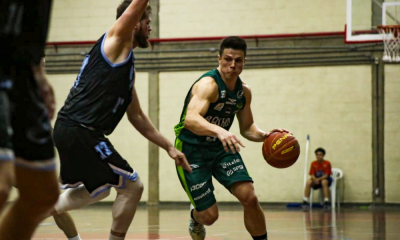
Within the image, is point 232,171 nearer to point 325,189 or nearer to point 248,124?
point 248,124

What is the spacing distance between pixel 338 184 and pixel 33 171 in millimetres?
12348

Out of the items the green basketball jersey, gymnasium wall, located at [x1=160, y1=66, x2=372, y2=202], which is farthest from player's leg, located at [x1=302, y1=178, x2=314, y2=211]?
the green basketball jersey

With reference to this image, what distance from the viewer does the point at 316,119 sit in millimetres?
14555

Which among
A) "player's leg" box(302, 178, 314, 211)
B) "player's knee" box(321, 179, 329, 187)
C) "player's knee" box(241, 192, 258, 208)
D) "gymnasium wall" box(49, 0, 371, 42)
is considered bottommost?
"player's leg" box(302, 178, 314, 211)

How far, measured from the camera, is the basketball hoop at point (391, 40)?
39.3ft

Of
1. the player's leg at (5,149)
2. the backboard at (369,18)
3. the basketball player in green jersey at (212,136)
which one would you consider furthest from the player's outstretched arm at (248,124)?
the backboard at (369,18)

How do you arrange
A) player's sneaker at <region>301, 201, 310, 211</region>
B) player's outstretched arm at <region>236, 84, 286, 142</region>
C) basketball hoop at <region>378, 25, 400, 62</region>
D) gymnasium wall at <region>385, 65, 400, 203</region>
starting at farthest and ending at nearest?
gymnasium wall at <region>385, 65, 400, 203</region>
player's sneaker at <region>301, 201, 310, 211</region>
basketball hoop at <region>378, 25, 400, 62</region>
player's outstretched arm at <region>236, 84, 286, 142</region>

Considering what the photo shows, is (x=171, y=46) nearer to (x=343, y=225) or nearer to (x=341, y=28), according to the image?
(x=341, y=28)

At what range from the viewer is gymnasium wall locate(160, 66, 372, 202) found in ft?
46.9

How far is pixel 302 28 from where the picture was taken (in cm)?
1466

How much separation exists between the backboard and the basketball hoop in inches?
3.2

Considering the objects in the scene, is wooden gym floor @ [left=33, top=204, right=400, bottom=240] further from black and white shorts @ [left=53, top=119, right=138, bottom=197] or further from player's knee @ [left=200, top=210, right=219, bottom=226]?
black and white shorts @ [left=53, top=119, right=138, bottom=197]

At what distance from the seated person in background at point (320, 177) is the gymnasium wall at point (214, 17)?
2.93 metres

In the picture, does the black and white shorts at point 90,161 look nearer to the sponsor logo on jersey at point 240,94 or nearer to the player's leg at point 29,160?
the player's leg at point 29,160
